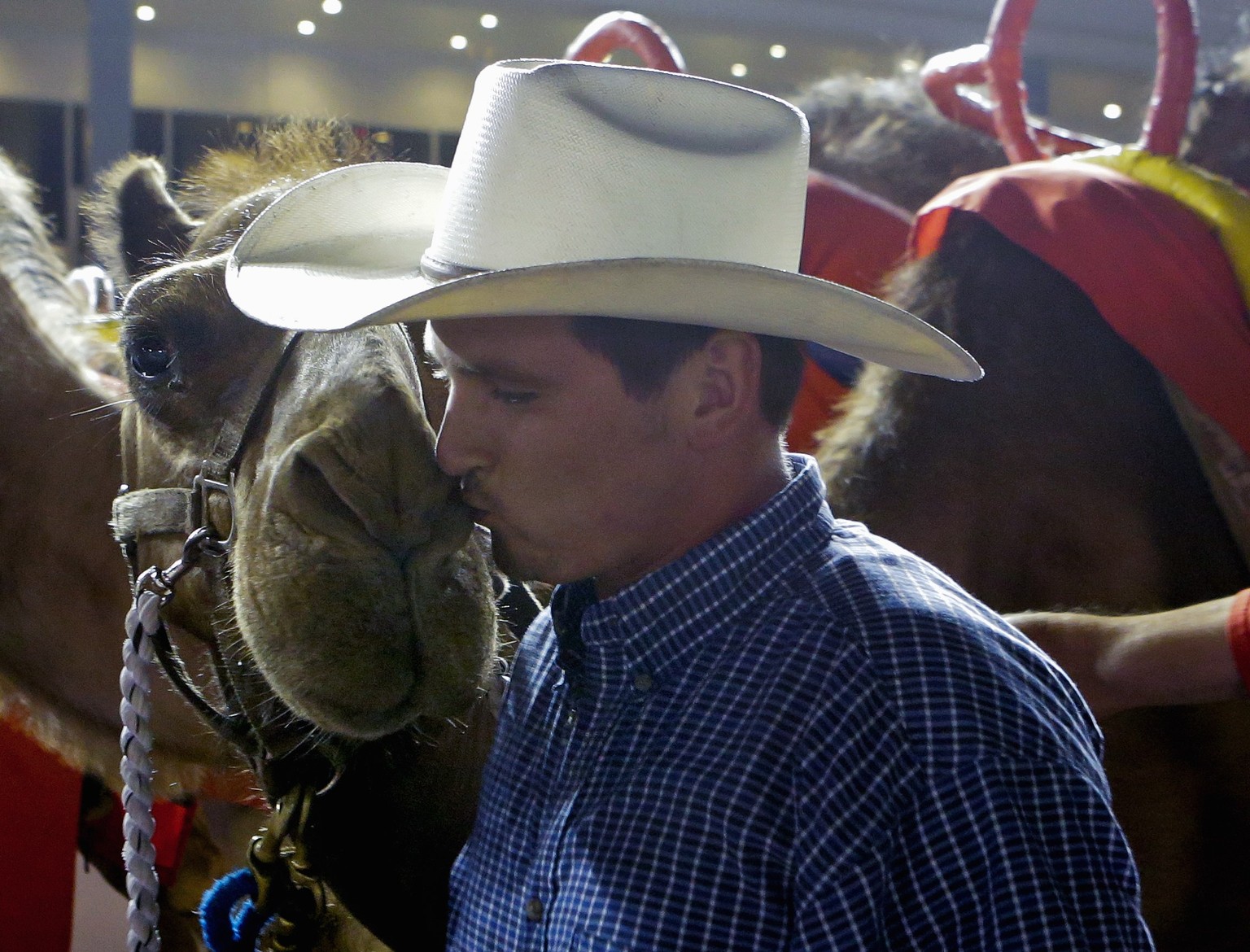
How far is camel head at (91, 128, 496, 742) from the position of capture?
1193mm

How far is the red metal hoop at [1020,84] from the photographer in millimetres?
2328

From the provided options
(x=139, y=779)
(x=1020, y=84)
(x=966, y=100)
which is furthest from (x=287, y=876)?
(x=966, y=100)

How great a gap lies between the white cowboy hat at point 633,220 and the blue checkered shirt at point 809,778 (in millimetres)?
183

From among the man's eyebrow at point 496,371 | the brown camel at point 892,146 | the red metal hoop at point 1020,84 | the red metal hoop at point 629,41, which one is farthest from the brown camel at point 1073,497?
the red metal hoop at point 629,41

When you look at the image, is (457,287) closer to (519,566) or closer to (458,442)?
(458,442)

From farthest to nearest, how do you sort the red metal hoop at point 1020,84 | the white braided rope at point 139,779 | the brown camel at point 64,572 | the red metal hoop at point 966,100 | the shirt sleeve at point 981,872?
1. the red metal hoop at point 966,100
2. the red metal hoop at point 1020,84
3. the brown camel at point 64,572
4. the white braided rope at point 139,779
5. the shirt sleeve at point 981,872

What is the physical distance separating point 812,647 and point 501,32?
403 inches

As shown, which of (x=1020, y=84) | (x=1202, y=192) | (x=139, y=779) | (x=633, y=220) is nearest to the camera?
(x=633, y=220)

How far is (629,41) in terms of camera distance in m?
3.42

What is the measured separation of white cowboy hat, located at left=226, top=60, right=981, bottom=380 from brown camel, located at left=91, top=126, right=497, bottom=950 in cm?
16

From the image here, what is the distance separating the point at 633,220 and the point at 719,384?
168 mm

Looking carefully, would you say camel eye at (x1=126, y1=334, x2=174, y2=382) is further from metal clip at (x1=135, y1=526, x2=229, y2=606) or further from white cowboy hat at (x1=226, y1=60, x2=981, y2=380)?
white cowboy hat at (x1=226, y1=60, x2=981, y2=380)

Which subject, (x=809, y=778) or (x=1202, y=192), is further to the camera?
(x=1202, y=192)

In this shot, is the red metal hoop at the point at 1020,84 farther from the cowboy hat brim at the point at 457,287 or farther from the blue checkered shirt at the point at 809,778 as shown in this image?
the blue checkered shirt at the point at 809,778
